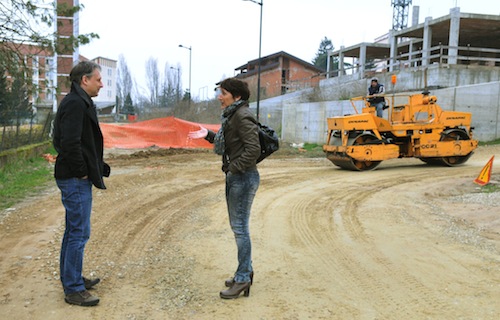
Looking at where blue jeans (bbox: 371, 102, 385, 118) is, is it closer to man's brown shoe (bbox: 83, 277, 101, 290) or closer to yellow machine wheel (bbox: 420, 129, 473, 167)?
yellow machine wheel (bbox: 420, 129, 473, 167)

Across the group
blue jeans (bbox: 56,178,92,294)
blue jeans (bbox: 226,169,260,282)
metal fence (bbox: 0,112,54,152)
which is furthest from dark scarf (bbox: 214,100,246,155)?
metal fence (bbox: 0,112,54,152)

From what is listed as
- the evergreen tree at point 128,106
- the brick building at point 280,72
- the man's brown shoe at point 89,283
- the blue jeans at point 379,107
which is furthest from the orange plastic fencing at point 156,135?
the evergreen tree at point 128,106

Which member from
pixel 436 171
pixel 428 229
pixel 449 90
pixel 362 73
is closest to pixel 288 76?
pixel 362 73

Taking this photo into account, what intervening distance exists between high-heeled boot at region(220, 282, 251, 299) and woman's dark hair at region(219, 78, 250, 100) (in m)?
1.72

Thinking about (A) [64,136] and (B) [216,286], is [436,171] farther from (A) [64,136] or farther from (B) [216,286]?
(A) [64,136]

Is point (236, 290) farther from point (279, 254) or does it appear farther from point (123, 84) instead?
point (123, 84)

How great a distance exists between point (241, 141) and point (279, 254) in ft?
6.68

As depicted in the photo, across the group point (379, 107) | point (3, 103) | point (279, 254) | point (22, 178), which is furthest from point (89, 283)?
point (379, 107)

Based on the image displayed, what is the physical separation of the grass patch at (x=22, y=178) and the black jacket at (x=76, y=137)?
5.12 metres

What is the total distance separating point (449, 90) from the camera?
1989 centimetres

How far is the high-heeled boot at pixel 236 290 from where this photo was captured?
405cm

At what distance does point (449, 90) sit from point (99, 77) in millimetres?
19074

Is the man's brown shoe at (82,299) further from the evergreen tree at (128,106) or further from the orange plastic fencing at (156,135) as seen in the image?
the evergreen tree at (128,106)

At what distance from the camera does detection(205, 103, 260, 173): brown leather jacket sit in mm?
3895
